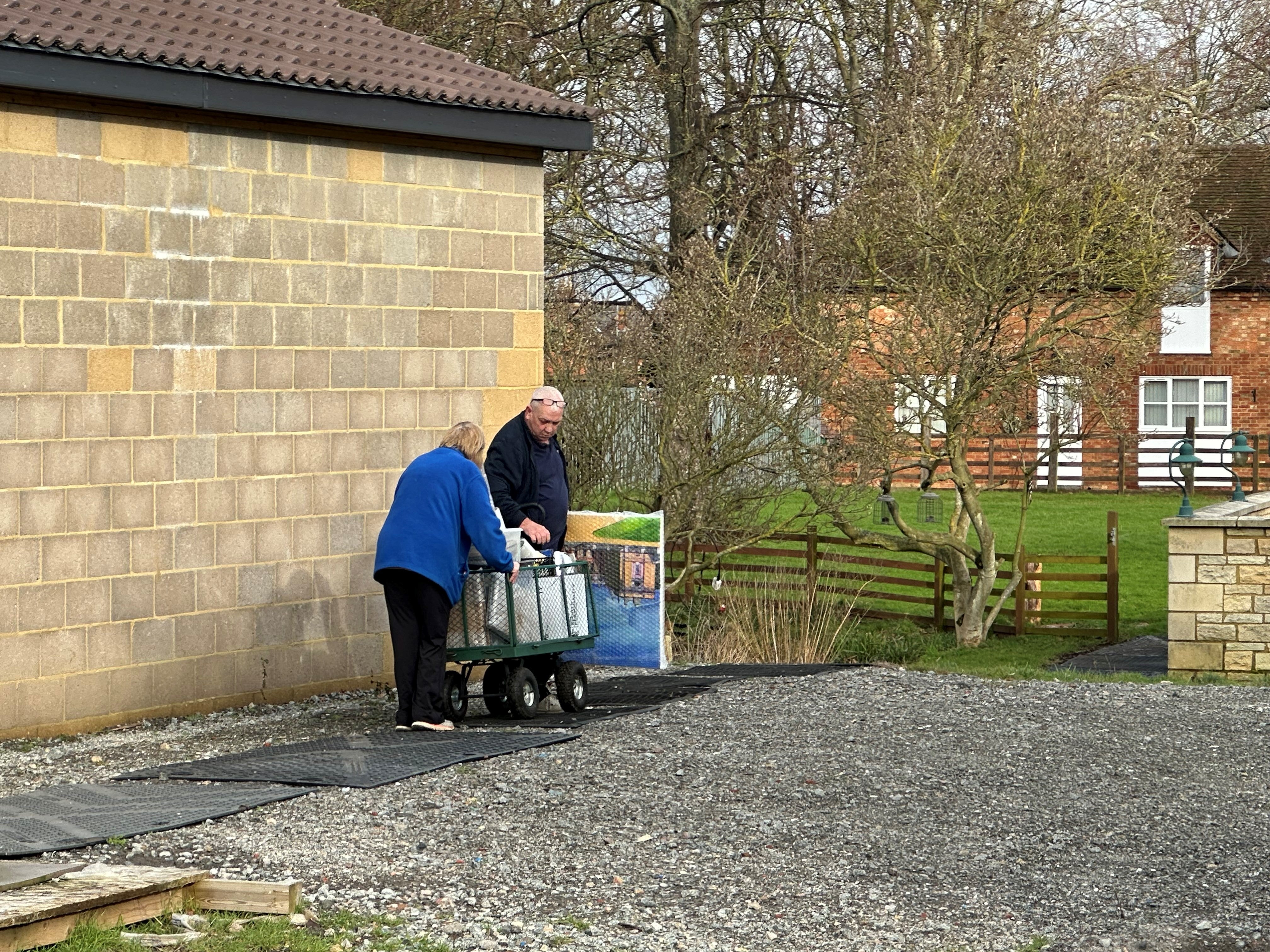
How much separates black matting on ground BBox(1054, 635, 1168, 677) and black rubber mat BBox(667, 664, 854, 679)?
408 centimetres

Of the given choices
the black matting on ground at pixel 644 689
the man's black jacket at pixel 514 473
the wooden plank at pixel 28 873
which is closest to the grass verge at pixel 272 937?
the wooden plank at pixel 28 873

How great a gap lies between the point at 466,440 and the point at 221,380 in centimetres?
179

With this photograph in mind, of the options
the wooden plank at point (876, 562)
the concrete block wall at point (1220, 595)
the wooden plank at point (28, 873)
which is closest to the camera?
the wooden plank at point (28, 873)

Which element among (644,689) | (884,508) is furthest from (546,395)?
(884,508)

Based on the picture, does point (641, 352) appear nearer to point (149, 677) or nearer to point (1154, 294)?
point (1154, 294)

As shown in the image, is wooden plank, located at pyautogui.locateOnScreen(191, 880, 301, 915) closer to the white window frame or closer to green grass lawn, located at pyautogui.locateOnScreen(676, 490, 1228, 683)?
green grass lawn, located at pyautogui.locateOnScreen(676, 490, 1228, 683)

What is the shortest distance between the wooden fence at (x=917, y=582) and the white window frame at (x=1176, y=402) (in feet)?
52.6

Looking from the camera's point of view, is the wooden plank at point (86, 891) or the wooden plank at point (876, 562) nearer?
the wooden plank at point (86, 891)

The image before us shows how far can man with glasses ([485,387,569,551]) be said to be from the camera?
406 inches

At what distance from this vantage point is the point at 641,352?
17031 mm

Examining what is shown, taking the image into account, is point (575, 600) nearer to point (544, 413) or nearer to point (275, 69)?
point (544, 413)

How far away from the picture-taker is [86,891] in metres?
5.62

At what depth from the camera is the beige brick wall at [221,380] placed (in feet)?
30.7

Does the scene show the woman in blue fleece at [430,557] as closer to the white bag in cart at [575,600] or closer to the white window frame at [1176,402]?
the white bag in cart at [575,600]
